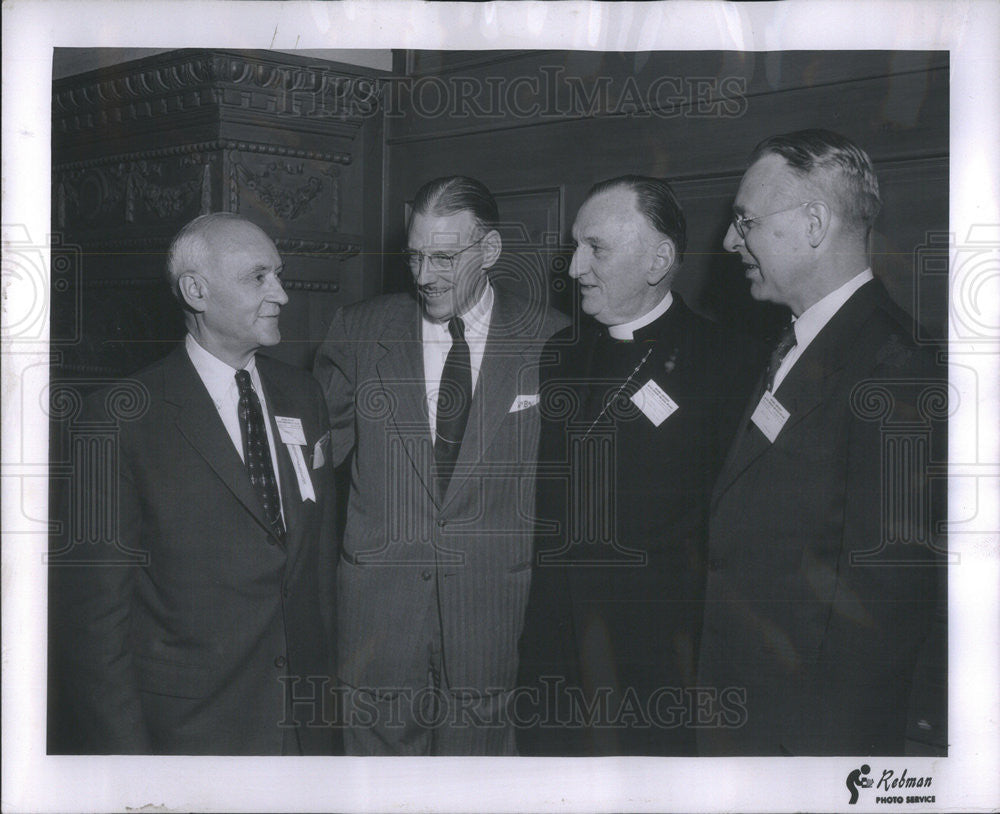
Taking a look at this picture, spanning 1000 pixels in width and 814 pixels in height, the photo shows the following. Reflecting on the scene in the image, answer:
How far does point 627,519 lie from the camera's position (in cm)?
207

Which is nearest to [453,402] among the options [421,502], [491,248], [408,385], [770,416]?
[408,385]

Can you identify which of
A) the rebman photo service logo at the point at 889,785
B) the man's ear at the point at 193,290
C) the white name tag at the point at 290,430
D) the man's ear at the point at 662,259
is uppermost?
the man's ear at the point at 662,259

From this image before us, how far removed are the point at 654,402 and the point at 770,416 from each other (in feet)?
0.72

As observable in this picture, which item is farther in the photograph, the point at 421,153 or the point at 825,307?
the point at 421,153

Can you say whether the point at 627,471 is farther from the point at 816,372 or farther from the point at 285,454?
the point at 285,454

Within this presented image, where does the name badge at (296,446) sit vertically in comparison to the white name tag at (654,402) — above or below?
below

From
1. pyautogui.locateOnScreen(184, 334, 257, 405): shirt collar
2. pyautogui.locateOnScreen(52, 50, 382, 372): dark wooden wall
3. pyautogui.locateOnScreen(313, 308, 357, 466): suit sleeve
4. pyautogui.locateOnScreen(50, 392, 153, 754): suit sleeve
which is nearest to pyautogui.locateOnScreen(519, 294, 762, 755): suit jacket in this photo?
pyautogui.locateOnScreen(313, 308, 357, 466): suit sleeve

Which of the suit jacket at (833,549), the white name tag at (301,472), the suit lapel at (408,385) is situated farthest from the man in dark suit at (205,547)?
the suit jacket at (833,549)

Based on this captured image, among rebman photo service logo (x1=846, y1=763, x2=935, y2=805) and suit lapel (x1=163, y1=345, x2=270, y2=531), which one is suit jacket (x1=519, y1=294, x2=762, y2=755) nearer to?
rebman photo service logo (x1=846, y1=763, x2=935, y2=805)

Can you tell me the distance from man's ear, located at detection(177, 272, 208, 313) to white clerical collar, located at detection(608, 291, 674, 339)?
0.78 meters

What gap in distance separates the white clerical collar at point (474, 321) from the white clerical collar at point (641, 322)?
9.4 inches

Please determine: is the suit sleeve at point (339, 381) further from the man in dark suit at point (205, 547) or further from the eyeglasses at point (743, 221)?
the eyeglasses at point (743, 221)

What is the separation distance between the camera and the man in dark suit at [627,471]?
2068mm

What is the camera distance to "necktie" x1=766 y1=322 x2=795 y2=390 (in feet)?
6.72
